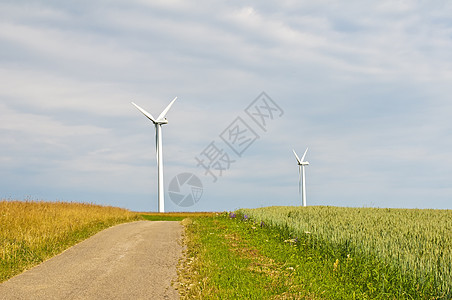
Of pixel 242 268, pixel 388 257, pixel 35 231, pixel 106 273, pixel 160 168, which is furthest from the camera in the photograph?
pixel 160 168

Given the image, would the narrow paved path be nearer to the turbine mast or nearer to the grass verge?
the grass verge

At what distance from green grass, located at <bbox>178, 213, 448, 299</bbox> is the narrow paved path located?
772 millimetres

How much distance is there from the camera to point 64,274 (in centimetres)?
1314

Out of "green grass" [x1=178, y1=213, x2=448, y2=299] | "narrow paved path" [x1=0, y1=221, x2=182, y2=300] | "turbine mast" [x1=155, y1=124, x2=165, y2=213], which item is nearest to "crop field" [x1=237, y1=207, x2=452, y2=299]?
"green grass" [x1=178, y1=213, x2=448, y2=299]

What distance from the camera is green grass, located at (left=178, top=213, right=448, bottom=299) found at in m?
10.3

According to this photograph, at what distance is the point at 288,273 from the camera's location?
40.0 ft

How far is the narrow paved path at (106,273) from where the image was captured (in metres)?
11.2

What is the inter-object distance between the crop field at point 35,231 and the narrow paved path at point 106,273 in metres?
0.62

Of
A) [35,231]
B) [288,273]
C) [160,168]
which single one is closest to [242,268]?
[288,273]

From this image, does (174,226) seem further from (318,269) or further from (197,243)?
(318,269)

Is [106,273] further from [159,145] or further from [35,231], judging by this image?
[159,145]

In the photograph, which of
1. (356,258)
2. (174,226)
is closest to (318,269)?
(356,258)

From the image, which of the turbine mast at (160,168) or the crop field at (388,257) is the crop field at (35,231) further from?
the turbine mast at (160,168)

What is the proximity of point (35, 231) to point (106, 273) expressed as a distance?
278 inches
